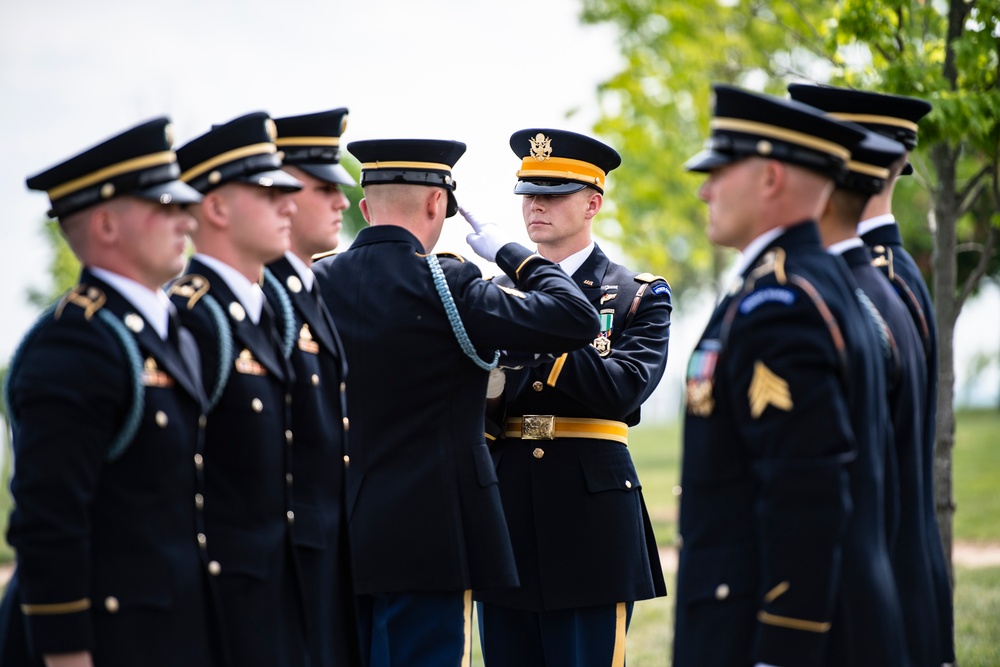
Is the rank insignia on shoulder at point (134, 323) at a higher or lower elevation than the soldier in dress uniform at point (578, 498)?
higher

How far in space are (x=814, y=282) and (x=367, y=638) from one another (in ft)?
7.42

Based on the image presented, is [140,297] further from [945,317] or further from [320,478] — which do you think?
[945,317]

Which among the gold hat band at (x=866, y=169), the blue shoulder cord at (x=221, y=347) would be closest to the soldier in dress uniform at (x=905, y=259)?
the gold hat band at (x=866, y=169)

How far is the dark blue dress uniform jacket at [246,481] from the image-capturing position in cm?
340

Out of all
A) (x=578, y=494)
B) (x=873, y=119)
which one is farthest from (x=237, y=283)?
(x=873, y=119)

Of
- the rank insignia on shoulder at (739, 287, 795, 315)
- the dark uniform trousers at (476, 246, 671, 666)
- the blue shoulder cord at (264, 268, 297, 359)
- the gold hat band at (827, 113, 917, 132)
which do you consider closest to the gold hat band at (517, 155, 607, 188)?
the dark uniform trousers at (476, 246, 671, 666)

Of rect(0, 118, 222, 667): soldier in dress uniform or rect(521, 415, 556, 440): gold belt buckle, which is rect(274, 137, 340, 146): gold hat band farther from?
rect(521, 415, 556, 440): gold belt buckle

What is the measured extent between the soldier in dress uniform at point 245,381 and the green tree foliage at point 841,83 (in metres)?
3.65

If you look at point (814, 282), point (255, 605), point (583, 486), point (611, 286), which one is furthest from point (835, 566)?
point (611, 286)

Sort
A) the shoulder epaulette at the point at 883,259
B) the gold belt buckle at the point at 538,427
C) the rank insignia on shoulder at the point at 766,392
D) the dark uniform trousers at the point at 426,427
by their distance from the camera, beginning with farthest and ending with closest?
the gold belt buckle at the point at 538,427
the dark uniform trousers at the point at 426,427
the shoulder epaulette at the point at 883,259
the rank insignia on shoulder at the point at 766,392

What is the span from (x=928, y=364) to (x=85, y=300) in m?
2.63

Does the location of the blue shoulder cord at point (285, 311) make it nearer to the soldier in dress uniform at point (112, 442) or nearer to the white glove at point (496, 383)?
the soldier in dress uniform at point (112, 442)

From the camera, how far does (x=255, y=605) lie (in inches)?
135

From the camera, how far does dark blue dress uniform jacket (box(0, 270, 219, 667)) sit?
117 inches
